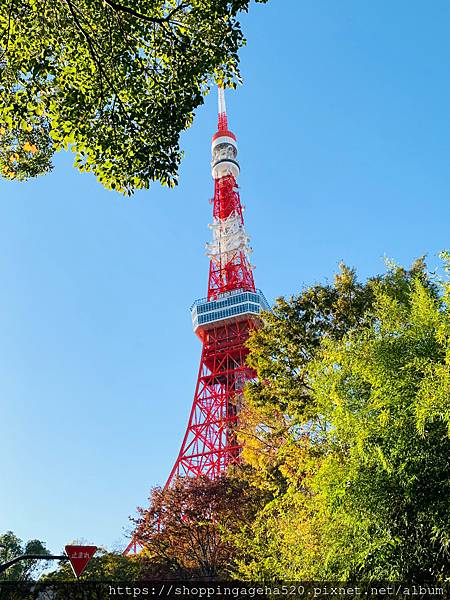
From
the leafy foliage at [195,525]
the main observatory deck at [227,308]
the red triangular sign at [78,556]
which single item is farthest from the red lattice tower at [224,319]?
the red triangular sign at [78,556]

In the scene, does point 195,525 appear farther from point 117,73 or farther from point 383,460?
point 117,73

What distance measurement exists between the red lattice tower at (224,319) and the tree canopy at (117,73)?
21.4 meters

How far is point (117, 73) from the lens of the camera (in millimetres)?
5168

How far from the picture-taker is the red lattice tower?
29422 mm

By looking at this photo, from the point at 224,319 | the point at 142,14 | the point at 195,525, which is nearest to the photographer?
the point at 142,14

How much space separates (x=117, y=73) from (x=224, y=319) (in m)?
30.4

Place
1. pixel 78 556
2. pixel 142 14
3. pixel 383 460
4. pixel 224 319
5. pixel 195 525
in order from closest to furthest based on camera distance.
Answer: pixel 142 14
pixel 383 460
pixel 78 556
pixel 195 525
pixel 224 319

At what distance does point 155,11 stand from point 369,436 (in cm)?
509

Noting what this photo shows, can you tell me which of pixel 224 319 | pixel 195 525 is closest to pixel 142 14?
pixel 195 525

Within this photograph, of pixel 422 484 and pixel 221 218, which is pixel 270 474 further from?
pixel 221 218

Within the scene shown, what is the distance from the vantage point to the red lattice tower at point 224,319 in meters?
29.4

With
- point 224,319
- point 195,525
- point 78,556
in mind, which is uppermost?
point 224,319

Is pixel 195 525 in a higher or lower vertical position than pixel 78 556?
higher

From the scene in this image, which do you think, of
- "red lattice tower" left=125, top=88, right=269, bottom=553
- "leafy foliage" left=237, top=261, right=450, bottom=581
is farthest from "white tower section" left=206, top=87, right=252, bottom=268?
"leafy foliage" left=237, top=261, right=450, bottom=581
